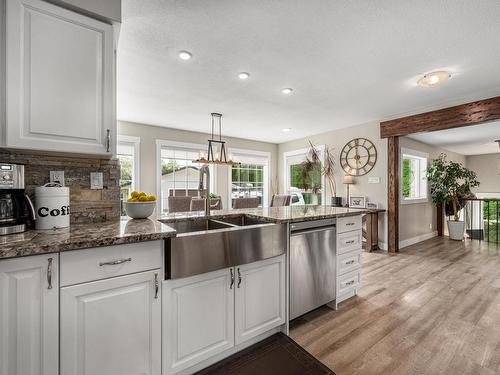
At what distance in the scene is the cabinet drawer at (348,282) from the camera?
2.34 meters

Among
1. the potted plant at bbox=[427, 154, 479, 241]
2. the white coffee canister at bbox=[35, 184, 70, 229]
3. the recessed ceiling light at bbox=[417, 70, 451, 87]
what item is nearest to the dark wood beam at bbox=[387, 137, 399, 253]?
the recessed ceiling light at bbox=[417, 70, 451, 87]

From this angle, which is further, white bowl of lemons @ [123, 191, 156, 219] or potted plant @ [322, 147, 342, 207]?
potted plant @ [322, 147, 342, 207]

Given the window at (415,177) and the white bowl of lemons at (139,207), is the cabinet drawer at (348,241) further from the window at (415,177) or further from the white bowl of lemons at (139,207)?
the window at (415,177)

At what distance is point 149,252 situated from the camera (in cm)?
129

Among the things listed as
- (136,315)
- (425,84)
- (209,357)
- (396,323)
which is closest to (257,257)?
(209,357)

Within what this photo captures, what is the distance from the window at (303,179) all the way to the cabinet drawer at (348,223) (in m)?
3.14

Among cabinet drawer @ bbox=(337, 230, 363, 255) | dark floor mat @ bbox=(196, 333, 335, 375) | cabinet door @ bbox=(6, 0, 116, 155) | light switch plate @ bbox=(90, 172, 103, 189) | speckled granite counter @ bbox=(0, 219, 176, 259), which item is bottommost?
dark floor mat @ bbox=(196, 333, 335, 375)

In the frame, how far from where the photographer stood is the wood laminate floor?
1597 mm

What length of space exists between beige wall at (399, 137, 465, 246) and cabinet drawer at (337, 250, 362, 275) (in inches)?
113

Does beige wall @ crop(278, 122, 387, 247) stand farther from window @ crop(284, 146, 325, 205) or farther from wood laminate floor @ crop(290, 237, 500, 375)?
wood laminate floor @ crop(290, 237, 500, 375)

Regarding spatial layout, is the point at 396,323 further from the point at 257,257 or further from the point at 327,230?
the point at 257,257

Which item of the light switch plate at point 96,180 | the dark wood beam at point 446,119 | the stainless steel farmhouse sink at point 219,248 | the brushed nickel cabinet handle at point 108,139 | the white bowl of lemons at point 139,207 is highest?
the dark wood beam at point 446,119

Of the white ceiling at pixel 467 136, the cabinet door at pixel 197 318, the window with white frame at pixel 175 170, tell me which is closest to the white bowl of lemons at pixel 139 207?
the cabinet door at pixel 197 318

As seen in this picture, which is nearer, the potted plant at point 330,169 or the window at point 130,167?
the window at point 130,167
